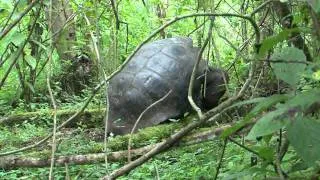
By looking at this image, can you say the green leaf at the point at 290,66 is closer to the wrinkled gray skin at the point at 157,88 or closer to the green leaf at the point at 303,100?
the green leaf at the point at 303,100

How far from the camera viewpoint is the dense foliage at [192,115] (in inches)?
38.8

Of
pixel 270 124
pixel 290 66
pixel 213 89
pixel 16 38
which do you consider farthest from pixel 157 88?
pixel 270 124

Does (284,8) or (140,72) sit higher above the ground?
(284,8)

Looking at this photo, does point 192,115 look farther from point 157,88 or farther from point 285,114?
point 285,114

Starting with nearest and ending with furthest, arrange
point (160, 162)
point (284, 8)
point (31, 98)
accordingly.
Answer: point (284, 8), point (160, 162), point (31, 98)

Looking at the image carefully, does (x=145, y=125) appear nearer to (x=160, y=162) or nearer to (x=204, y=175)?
(x=160, y=162)

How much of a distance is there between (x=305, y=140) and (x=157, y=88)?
368 cm

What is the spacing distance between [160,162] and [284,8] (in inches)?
51.3

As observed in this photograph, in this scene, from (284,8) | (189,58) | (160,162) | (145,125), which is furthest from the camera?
(189,58)

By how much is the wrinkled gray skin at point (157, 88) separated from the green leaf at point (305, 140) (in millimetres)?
3479

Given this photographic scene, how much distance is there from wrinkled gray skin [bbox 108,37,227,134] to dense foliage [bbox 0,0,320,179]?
19 centimetres

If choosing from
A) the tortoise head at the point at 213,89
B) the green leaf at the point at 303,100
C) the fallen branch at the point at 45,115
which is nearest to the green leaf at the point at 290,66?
the green leaf at the point at 303,100

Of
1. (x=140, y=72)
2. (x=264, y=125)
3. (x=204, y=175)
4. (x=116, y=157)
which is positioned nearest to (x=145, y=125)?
(x=140, y=72)

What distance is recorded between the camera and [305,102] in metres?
0.84
